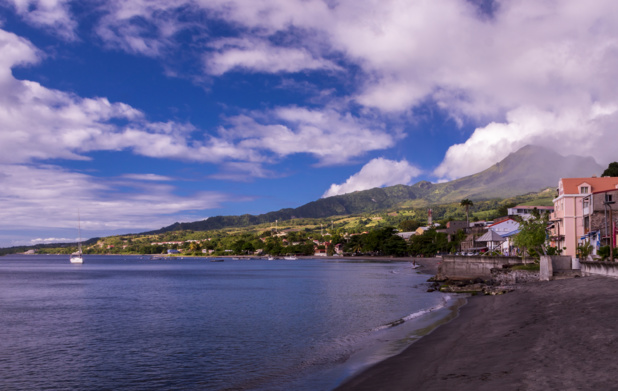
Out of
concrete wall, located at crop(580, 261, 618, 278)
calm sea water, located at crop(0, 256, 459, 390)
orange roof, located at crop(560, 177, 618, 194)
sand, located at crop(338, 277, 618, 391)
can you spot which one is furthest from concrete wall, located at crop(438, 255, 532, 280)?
sand, located at crop(338, 277, 618, 391)

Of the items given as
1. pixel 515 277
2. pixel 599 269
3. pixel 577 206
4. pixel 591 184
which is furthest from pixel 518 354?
pixel 591 184

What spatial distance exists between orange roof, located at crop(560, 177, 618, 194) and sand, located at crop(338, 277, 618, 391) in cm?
4050

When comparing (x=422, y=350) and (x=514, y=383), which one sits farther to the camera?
(x=422, y=350)

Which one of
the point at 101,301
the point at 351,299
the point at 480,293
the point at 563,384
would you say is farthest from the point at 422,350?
the point at 101,301

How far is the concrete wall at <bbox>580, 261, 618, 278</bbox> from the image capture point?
124ft

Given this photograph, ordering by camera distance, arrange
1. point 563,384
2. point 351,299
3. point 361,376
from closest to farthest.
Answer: point 563,384 → point 361,376 → point 351,299

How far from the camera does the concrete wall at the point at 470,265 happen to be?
224 feet

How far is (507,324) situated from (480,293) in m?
25.9

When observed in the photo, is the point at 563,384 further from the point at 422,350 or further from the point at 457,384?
the point at 422,350

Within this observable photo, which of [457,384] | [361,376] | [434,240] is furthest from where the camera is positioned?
[434,240]

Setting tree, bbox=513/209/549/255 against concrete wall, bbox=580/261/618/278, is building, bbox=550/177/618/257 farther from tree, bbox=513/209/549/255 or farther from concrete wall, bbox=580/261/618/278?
concrete wall, bbox=580/261/618/278

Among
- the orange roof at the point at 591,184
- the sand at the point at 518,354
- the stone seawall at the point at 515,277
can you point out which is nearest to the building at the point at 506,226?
the orange roof at the point at 591,184

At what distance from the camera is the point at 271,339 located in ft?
89.4

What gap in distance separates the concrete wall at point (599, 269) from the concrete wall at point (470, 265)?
766 inches
